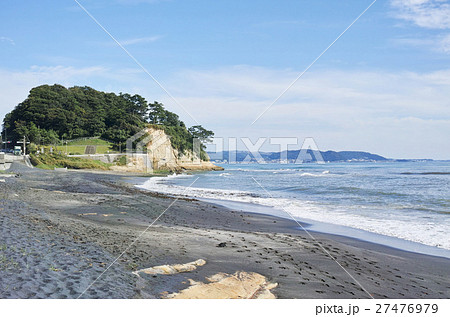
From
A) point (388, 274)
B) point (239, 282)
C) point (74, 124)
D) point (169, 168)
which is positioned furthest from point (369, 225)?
point (74, 124)

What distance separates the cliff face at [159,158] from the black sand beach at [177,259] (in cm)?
5521

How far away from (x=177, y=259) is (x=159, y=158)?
69316 mm

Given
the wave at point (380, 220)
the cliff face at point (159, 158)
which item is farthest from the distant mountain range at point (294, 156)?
the wave at point (380, 220)

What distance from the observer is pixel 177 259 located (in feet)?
19.9

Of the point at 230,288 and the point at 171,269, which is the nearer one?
the point at 230,288

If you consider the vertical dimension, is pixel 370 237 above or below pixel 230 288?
below

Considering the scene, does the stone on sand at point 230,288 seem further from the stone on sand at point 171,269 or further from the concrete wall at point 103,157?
the concrete wall at point 103,157

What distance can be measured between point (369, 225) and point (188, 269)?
27.5 feet

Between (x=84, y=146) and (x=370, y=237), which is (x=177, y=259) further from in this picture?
(x=84, y=146)

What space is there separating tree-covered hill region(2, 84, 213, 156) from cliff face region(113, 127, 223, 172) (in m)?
3.94

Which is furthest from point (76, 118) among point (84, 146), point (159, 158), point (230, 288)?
point (230, 288)

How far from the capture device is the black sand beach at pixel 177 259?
4.58m
